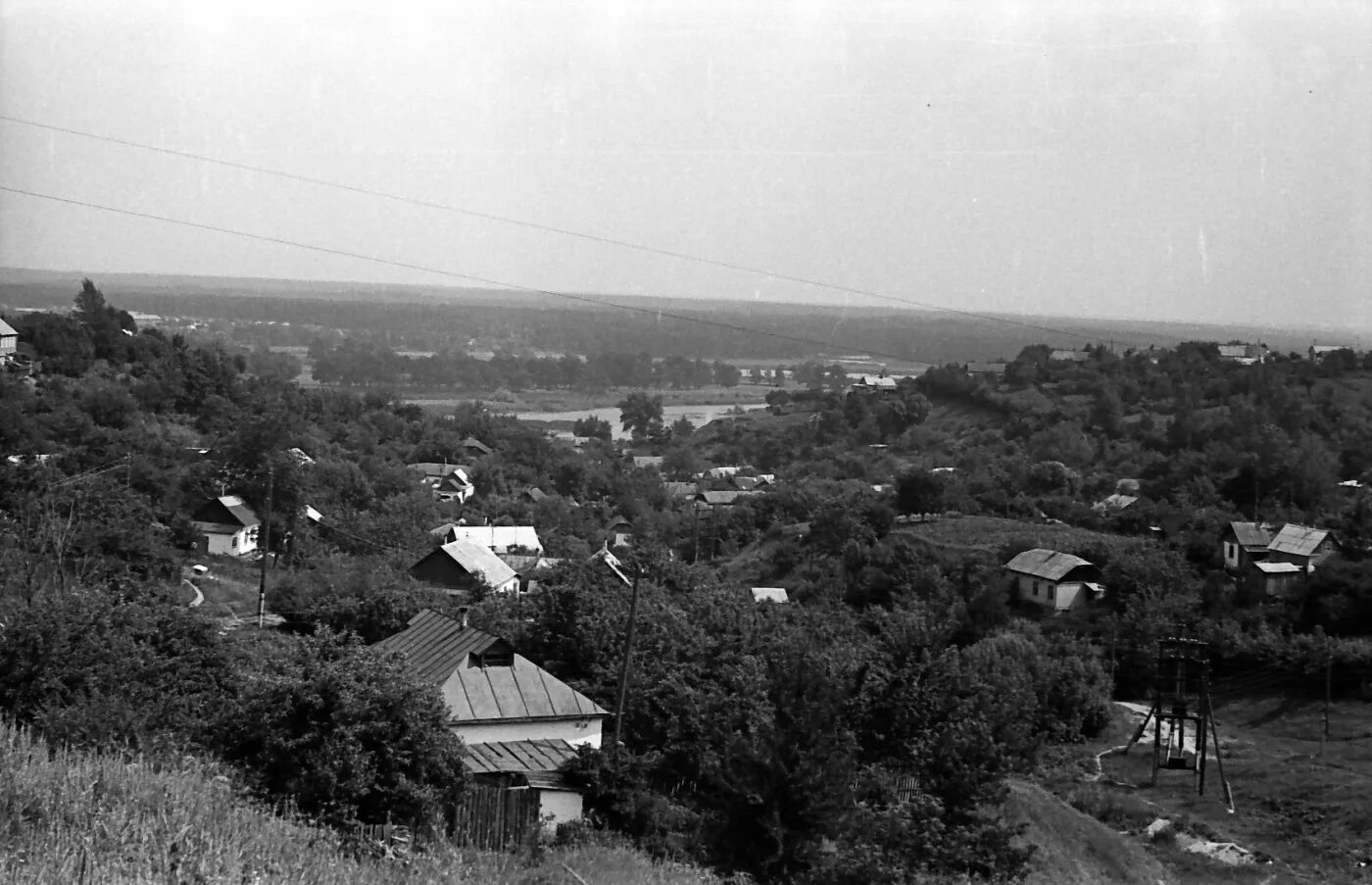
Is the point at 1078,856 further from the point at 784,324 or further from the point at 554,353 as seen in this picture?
the point at 784,324

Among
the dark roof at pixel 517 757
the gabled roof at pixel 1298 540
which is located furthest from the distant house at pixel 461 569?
the gabled roof at pixel 1298 540

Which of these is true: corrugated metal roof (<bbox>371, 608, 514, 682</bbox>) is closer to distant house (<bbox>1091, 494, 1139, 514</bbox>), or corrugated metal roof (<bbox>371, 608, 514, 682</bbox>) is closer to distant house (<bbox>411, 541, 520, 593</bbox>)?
distant house (<bbox>411, 541, 520, 593</bbox>)

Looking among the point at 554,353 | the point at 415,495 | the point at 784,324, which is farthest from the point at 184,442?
the point at 784,324

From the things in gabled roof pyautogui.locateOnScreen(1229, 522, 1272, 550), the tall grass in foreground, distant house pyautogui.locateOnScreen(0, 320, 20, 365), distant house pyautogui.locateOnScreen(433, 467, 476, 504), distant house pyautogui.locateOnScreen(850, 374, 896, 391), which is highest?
the tall grass in foreground

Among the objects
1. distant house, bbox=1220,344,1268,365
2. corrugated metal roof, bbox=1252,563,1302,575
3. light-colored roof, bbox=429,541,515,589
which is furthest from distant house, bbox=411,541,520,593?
distant house, bbox=1220,344,1268,365

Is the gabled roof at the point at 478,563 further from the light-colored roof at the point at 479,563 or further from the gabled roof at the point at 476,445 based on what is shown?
the gabled roof at the point at 476,445

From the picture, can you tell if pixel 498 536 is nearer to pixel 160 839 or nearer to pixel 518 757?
pixel 518 757
